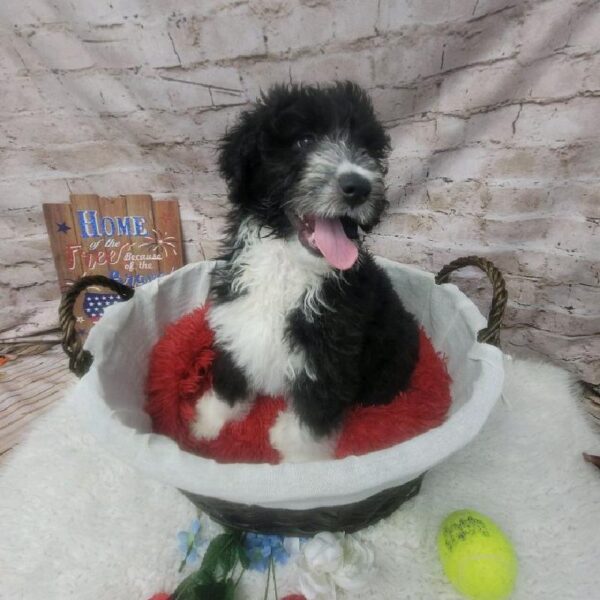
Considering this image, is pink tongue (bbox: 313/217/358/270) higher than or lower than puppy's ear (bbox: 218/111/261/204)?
lower

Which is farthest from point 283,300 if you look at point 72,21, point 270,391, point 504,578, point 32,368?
point 32,368

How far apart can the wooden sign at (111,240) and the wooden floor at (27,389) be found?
13.9 inches

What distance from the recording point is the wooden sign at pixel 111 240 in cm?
274

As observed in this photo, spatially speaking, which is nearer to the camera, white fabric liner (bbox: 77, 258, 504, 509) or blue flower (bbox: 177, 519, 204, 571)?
white fabric liner (bbox: 77, 258, 504, 509)

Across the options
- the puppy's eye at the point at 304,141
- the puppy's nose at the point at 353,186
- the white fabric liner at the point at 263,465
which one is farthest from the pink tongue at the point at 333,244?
the white fabric liner at the point at 263,465

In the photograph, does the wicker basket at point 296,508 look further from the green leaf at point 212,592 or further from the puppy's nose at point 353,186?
the puppy's nose at point 353,186

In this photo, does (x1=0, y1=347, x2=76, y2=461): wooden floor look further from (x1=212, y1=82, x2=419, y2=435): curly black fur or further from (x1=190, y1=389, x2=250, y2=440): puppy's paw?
(x1=212, y1=82, x2=419, y2=435): curly black fur

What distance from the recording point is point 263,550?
1.69 meters

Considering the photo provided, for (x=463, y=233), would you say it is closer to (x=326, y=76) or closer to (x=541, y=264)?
(x=541, y=264)

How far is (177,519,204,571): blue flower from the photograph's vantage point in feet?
5.62

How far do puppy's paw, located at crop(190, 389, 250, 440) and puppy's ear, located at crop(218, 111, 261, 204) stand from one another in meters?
0.99

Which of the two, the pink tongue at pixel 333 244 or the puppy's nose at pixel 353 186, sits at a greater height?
the puppy's nose at pixel 353 186

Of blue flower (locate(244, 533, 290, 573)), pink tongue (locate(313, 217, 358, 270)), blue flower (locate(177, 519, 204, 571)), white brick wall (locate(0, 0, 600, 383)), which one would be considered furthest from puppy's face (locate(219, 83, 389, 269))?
blue flower (locate(177, 519, 204, 571))

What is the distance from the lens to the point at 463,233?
2635mm
